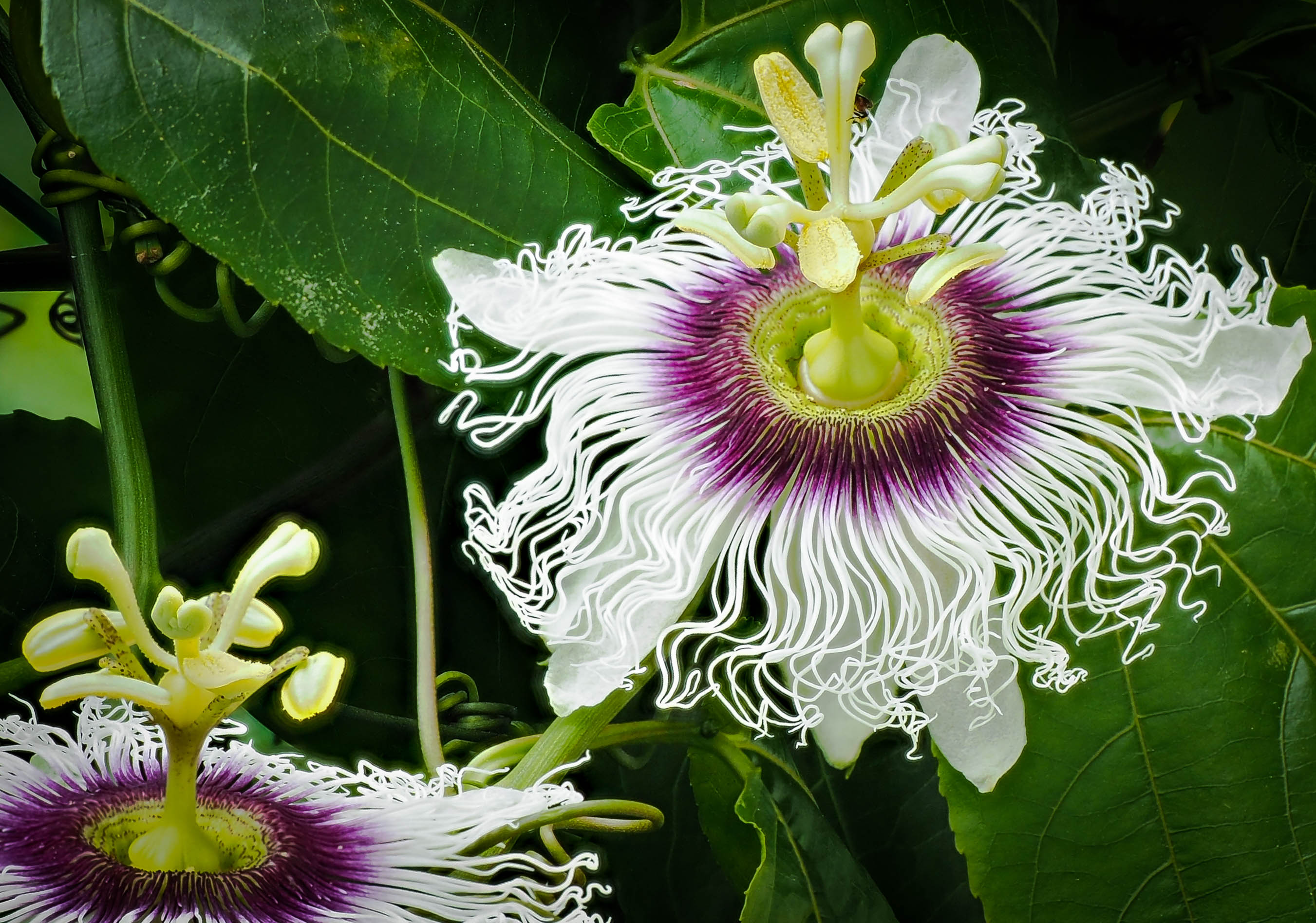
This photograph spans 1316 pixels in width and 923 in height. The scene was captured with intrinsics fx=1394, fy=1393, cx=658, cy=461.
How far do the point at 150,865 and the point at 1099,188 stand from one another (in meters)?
0.70

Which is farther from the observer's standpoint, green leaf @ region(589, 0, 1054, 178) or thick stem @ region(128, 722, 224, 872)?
green leaf @ region(589, 0, 1054, 178)

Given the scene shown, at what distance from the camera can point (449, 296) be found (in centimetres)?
87

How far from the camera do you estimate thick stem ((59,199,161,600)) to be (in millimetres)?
862

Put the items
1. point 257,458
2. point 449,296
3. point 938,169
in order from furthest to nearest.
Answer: point 257,458
point 449,296
point 938,169

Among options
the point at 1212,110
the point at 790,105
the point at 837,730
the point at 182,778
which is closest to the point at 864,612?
the point at 837,730

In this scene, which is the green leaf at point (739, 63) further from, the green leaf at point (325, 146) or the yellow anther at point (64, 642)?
the yellow anther at point (64, 642)

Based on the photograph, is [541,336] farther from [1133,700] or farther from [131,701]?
[1133,700]

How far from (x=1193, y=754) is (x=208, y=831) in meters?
0.61

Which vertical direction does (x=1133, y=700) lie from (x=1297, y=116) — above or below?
below

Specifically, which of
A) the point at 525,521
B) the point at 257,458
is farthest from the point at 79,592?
the point at 525,521

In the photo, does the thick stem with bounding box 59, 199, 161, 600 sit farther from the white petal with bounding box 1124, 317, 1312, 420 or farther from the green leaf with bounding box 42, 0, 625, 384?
the white petal with bounding box 1124, 317, 1312, 420

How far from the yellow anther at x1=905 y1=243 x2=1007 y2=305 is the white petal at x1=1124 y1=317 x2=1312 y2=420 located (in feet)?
0.38

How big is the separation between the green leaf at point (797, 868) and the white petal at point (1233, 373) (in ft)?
1.12

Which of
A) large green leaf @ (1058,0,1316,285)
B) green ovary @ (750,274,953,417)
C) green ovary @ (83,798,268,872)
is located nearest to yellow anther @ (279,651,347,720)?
green ovary @ (83,798,268,872)
